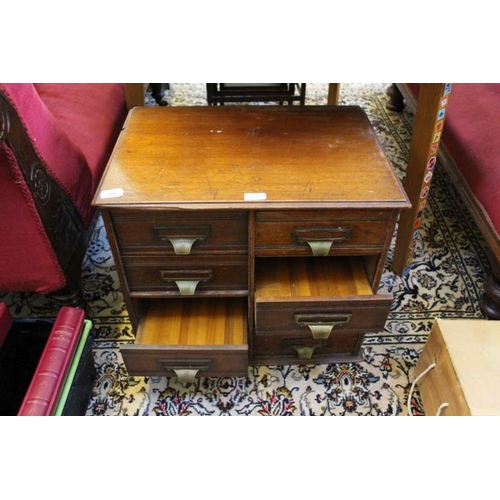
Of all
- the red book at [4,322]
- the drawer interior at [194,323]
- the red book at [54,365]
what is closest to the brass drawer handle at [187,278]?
the drawer interior at [194,323]

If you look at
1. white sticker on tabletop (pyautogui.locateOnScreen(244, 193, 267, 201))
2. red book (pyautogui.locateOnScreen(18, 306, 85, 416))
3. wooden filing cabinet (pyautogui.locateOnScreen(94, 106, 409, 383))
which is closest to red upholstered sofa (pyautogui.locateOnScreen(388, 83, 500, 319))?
wooden filing cabinet (pyautogui.locateOnScreen(94, 106, 409, 383))

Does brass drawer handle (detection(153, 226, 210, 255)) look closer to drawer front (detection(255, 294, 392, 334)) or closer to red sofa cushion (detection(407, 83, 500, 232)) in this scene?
drawer front (detection(255, 294, 392, 334))

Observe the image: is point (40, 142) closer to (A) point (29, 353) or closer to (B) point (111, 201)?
(B) point (111, 201)

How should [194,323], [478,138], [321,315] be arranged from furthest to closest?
[478,138]
[194,323]
[321,315]

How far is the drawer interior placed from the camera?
0.97m

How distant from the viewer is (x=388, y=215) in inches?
32.2

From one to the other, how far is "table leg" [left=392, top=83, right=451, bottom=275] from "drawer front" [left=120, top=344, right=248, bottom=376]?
0.63m

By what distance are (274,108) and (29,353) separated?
2.68 ft

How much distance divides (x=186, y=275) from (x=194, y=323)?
5.8 inches

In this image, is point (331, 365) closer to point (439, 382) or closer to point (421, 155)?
point (439, 382)

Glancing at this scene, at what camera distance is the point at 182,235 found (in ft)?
2.75

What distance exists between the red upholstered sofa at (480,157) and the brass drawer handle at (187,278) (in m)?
0.73

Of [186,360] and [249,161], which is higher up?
[249,161]

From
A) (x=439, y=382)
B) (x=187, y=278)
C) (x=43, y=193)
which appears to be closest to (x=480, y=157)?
(x=439, y=382)
